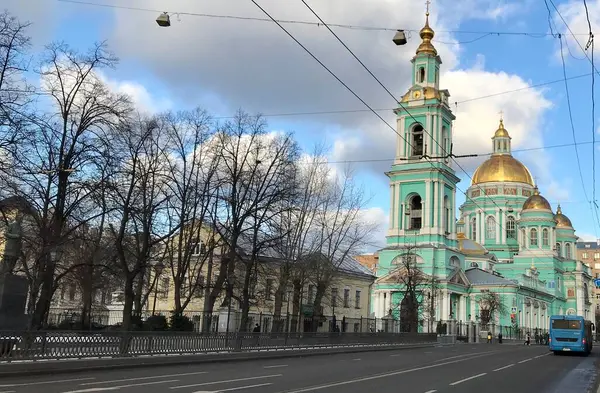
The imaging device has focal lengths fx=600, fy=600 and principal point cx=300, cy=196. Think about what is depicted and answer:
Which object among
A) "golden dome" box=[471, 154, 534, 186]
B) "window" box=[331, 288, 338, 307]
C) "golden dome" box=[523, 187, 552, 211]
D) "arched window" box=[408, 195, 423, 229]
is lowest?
"window" box=[331, 288, 338, 307]

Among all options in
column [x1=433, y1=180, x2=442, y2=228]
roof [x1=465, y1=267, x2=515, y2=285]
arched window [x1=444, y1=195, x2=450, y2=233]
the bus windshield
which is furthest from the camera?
roof [x1=465, y1=267, x2=515, y2=285]

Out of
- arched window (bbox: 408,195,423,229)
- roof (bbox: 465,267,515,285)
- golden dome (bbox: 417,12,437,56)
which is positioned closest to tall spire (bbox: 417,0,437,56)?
golden dome (bbox: 417,12,437,56)

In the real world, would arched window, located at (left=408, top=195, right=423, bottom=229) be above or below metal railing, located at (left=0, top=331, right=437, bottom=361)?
above

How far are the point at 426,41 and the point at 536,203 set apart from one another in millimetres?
40915

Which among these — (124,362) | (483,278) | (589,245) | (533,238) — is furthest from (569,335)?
(589,245)

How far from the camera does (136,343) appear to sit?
803 inches

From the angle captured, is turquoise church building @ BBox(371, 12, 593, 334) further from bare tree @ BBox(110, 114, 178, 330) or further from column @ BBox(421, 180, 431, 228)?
bare tree @ BBox(110, 114, 178, 330)

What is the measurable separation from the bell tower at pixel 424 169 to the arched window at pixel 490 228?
34.8 meters

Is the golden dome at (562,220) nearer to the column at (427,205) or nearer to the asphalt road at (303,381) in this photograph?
the column at (427,205)

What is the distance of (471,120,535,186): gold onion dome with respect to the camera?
106m

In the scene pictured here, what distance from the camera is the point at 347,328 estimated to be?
3812cm

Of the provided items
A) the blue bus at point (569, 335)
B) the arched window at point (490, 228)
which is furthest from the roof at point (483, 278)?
the blue bus at point (569, 335)

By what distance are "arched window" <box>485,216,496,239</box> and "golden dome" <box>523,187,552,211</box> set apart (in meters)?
6.20

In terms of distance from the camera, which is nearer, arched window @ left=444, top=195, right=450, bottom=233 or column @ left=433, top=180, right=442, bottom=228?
column @ left=433, top=180, right=442, bottom=228
